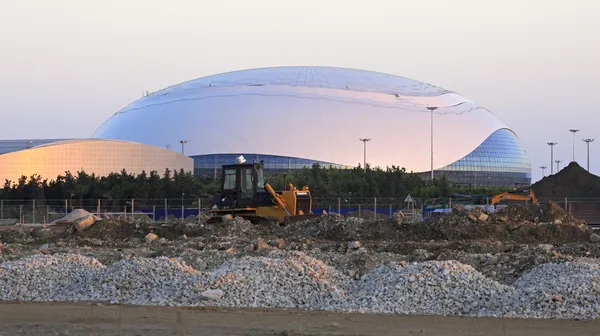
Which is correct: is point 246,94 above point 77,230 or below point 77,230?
above

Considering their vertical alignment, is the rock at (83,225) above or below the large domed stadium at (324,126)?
below

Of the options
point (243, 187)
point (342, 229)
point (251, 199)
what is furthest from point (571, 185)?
point (342, 229)

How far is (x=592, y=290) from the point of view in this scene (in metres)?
15.0

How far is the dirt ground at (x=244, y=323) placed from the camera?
1309cm

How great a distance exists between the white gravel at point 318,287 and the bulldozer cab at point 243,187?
48.9 ft

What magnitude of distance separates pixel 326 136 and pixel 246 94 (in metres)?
11.4

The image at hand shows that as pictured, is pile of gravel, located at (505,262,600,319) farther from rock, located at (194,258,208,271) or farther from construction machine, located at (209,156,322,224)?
construction machine, located at (209,156,322,224)

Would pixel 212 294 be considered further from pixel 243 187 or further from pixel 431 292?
pixel 243 187

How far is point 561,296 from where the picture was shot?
1480 cm

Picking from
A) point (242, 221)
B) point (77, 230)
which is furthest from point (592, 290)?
point (77, 230)

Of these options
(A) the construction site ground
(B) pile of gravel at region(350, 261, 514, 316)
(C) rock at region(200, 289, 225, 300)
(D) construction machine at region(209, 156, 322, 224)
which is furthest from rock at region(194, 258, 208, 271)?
(D) construction machine at region(209, 156, 322, 224)

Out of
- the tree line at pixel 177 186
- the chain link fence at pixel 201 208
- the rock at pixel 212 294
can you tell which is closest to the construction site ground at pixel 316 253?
the rock at pixel 212 294

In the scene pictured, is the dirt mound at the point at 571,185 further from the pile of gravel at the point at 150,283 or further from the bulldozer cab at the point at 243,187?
the pile of gravel at the point at 150,283

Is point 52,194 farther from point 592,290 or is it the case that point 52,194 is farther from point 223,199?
point 592,290
